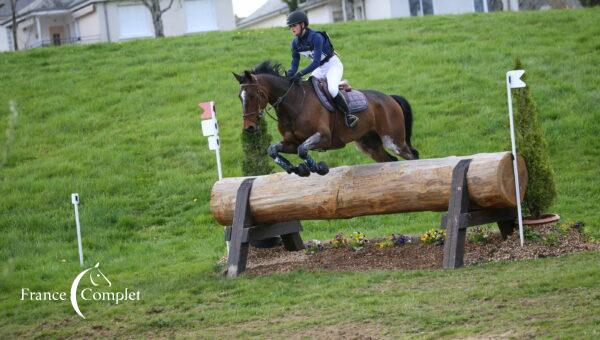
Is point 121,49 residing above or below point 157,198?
above

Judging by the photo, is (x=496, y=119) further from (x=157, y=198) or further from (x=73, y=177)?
(x=73, y=177)

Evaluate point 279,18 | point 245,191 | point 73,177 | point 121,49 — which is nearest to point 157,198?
point 73,177

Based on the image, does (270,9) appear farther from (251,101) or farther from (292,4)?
(251,101)

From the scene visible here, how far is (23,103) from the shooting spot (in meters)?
22.4

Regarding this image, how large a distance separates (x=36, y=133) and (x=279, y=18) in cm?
2899

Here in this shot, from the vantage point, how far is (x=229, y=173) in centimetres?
1753

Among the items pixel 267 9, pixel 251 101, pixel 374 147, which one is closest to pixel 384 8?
pixel 267 9

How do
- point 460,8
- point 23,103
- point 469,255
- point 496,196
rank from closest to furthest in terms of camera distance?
point 496,196, point 469,255, point 23,103, point 460,8

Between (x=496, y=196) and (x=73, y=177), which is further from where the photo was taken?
(x=73, y=177)

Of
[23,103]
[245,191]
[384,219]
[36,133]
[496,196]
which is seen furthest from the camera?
[23,103]

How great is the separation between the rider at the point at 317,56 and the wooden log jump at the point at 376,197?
83 cm

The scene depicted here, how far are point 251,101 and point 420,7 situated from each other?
33.5m

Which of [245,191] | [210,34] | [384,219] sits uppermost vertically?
[210,34]

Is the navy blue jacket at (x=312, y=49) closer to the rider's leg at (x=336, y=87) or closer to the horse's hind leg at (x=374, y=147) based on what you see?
the rider's leg at (x=336, y=87)
